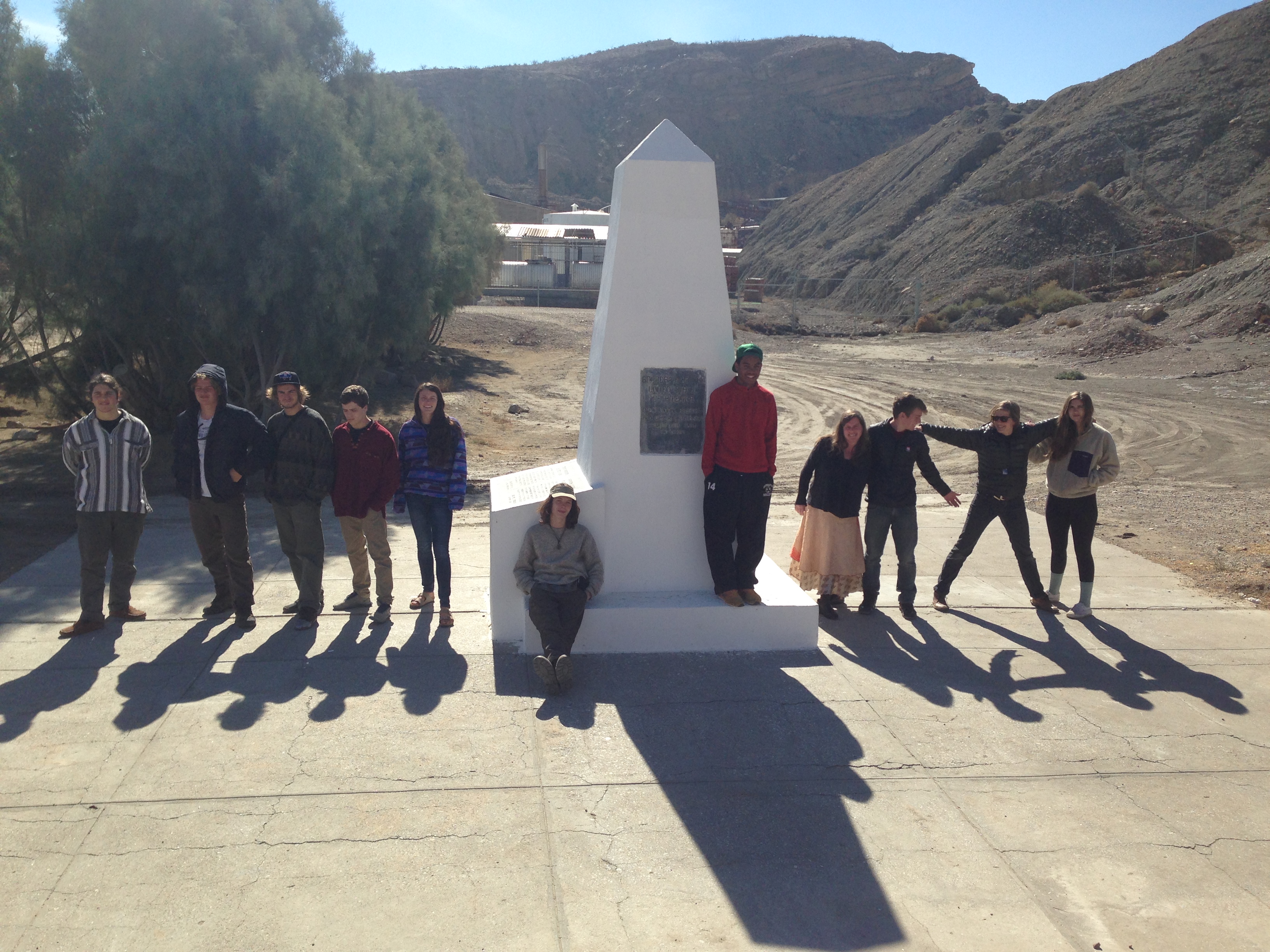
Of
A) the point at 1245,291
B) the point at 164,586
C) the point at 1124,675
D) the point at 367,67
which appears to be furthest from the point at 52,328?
the point at 1245,291

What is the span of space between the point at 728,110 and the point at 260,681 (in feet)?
343

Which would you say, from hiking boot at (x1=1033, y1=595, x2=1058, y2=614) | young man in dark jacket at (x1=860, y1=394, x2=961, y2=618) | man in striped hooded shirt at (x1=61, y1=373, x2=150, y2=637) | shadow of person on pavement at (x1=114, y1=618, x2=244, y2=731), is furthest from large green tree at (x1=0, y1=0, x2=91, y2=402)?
hiking boot at (x1=1033, y1=595, x2=1058, y2=614)

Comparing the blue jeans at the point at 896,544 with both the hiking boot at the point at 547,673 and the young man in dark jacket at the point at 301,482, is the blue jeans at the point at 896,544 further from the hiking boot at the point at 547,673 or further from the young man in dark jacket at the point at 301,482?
the young man in dark jacket at the point at 301,482

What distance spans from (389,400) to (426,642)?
42.5 ft

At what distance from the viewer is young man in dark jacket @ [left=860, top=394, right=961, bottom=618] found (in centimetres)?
599

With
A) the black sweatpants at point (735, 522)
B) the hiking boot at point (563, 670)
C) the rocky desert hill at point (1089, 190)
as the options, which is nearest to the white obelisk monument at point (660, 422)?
the black sweatpants at point (735, 522)

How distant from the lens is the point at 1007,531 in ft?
20.8

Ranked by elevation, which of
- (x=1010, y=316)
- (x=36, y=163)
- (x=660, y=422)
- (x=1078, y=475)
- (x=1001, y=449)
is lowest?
(x=1078, y=475)

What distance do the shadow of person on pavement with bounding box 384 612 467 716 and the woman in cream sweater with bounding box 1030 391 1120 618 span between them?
13.2 ft

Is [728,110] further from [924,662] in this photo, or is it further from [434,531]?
[924,662]

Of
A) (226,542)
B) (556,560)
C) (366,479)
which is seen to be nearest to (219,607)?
(226,542)

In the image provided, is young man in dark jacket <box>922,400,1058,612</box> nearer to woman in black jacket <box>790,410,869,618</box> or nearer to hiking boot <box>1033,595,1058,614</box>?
hiking boot <box>1033,595,1058,614</box>

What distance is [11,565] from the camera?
695 cm

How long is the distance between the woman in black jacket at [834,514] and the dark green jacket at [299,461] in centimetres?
298
